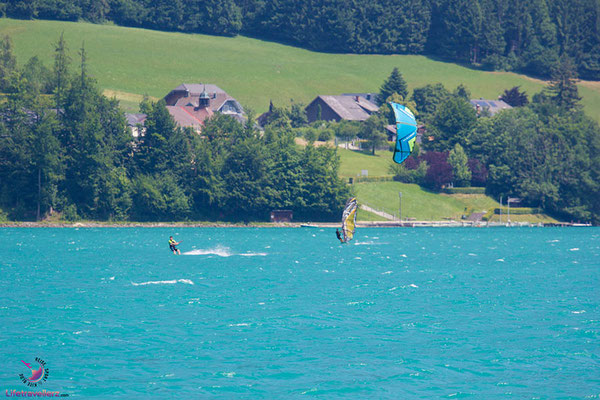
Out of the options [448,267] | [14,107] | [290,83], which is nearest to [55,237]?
[14,107]

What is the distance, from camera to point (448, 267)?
65125 mm

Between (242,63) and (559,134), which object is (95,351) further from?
(242,63)

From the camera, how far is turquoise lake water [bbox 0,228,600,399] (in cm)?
2820

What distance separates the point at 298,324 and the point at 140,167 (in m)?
73.3

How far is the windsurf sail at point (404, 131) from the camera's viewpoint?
37.5 meters

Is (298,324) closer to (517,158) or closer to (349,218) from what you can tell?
(349,218)

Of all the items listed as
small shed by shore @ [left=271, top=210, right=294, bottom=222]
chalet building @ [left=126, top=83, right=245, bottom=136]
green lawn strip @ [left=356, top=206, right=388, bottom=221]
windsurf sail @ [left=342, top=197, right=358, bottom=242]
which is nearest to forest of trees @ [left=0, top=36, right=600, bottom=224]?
small shed by shore @ [left=271, top=210, right=294, bottom=222]

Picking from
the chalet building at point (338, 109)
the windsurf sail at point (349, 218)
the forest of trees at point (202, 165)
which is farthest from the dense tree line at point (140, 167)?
the windsurf sail at point (349, 218)

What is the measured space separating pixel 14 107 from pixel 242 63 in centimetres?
10071

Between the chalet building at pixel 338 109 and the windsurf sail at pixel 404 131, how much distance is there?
121968 mm

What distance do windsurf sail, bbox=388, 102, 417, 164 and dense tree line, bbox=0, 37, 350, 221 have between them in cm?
6850

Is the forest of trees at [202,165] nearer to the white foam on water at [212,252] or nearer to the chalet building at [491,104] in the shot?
the white foam on water at [212,252]

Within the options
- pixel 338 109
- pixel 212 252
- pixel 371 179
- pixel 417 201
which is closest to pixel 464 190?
pixel 417 201

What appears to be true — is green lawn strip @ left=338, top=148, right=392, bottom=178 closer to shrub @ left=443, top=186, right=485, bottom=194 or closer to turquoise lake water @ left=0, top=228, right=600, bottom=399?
shrub @ left=443, top=186, right=485, bottom=194
